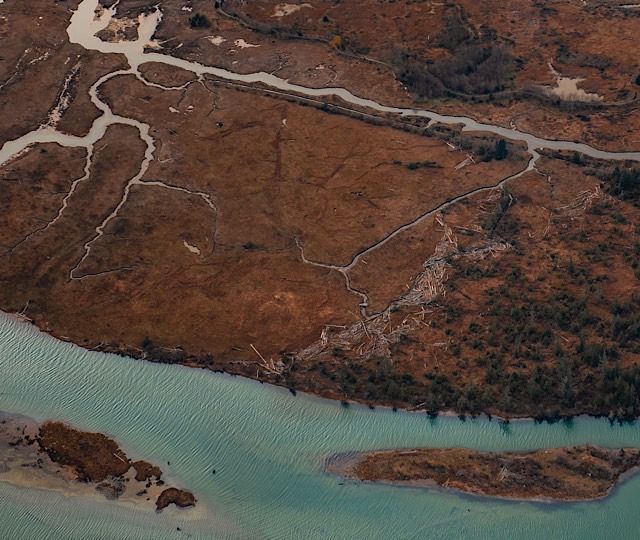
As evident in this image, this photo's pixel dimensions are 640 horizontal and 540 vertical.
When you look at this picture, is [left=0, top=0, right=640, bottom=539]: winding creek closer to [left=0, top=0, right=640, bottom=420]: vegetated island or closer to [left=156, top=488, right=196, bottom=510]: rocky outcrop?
[left=156, top=488, right=196, bottom=510]: rocky outcrop

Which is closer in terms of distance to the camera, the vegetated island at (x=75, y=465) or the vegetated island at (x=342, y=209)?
the vegetated island at (x=75, y=465)

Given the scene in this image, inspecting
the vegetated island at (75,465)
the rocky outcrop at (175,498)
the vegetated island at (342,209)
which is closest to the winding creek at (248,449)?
the rocky outcrop at (175,498)

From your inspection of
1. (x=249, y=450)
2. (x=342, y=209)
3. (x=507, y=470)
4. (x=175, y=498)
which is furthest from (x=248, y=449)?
(x=342, y=209)

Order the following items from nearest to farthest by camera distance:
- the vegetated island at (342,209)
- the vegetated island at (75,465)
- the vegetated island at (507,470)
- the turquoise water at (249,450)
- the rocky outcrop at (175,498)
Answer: the turquoise water at (249,450)
the rocky outcrop at (175,498)
the vegetated island at (75,465)
the vegetated island at (507,470)
the vegetated island at (342,209)

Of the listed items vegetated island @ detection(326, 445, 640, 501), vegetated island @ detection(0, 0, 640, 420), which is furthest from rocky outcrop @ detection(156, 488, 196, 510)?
vegetated island @ detection(0, 0, 640, 420)

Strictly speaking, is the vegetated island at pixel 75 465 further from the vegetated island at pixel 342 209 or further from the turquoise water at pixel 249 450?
the vegetated island at pixel 342 209

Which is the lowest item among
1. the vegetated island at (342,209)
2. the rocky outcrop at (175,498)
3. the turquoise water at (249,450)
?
the rocky outcrop at (175,498)
